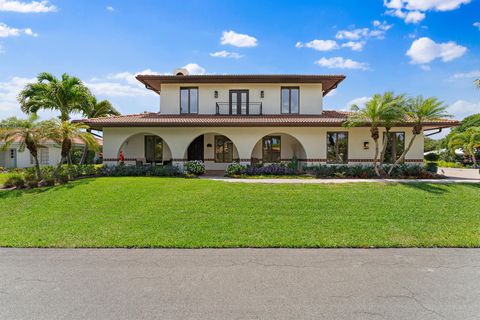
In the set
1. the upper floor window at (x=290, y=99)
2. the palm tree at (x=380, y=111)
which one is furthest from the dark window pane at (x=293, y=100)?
the palm tree at (x=380, y=111)

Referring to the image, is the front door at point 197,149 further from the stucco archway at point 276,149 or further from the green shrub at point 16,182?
the green shrub at point 16,182

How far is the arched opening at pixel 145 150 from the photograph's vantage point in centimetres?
1945

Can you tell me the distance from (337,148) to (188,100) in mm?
11313

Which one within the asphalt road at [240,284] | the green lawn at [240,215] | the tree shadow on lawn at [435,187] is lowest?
the asphalt road at [240,284]

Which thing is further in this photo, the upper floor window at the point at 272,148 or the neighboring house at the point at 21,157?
the neighboring house at the point at 21,157

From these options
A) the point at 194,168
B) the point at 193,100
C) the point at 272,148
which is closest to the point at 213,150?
the point at 193,100

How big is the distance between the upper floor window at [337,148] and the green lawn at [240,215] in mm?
5762

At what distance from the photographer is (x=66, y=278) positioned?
4434 mm

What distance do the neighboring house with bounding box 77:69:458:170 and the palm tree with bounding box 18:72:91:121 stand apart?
6.54 ft

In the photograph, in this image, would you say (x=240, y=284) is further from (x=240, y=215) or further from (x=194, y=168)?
(x=194, y=168)

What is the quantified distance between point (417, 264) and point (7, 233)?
973cm

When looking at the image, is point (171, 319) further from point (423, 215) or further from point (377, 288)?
point (423, 215)

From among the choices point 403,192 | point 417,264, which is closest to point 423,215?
point 403,192

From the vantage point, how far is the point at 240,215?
8.12 metres
